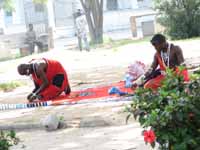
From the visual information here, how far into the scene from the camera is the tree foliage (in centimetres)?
2256

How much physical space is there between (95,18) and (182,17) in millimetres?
7134

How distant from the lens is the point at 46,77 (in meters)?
10.4

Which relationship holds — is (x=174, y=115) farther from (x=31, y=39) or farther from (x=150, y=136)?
(x=31, y=39)

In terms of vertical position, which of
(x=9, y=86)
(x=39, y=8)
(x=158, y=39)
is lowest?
(x=9, y=86)

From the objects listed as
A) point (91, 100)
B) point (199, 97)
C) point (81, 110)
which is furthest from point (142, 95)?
point (91, 100)

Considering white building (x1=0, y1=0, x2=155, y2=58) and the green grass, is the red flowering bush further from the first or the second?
white building (x1=0, y1=0, x2=155, y2=58)

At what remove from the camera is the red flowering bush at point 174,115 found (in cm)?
343

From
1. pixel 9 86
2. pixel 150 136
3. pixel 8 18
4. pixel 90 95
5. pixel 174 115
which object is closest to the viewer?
pixel 174 115

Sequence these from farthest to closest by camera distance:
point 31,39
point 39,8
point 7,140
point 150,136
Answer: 1. point 39,8
2. point 31,39
3. point 7,140
4. point 150,136

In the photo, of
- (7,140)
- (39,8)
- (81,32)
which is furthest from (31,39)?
(7,140)

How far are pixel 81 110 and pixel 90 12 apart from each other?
20.8 meters

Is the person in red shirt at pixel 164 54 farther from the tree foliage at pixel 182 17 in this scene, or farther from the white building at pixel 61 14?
the white building at pixel 61 14

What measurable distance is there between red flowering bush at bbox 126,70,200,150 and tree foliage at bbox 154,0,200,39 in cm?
1928

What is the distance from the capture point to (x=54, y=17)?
40.6 m
